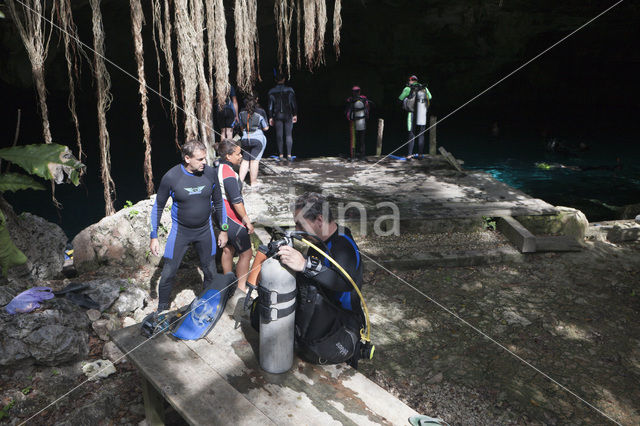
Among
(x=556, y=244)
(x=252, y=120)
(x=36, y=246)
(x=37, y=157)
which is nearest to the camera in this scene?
(x=37, y=157)

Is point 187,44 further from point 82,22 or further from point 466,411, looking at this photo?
point 82,22

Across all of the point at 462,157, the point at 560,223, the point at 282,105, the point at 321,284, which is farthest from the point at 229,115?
the point at 462,157

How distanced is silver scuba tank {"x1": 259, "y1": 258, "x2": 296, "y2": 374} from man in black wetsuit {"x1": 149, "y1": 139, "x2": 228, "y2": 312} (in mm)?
1816

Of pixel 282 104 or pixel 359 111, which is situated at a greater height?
pixel 282 104

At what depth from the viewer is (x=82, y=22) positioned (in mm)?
16484

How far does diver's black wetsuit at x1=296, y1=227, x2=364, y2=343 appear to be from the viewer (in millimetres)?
2988

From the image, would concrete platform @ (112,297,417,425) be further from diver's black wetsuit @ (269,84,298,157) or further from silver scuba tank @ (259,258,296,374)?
diver's black wetsuit @ (269,84,298,157)

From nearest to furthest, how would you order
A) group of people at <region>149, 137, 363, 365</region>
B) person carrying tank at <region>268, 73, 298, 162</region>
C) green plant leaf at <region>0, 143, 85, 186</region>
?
group of people at <region>149, 137, 363, 365</region>, green plant leaf at <region>0, 143, 85, 186</region>, person carrying tank at <region>268, 73, 298, 162</region>

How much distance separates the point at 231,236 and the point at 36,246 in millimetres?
2742

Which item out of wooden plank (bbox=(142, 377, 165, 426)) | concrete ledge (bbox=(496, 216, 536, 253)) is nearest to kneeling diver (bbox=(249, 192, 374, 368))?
Result: wooden plank (bbox=(142, 377, 165, 426))

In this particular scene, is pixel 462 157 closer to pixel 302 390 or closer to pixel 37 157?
pixel 302 390

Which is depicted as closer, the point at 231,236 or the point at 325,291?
the point at 325,291

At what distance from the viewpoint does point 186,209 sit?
184 inches

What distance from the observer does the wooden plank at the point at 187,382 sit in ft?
8.77
